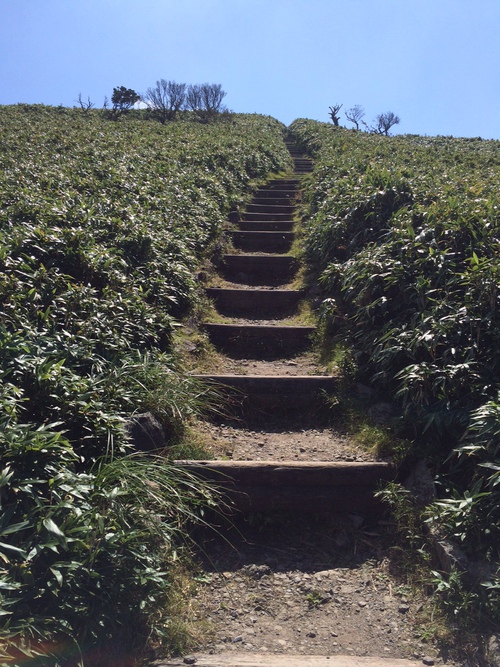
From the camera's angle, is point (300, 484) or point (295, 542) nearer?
point (295, 542)

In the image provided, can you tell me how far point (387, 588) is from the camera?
264cm

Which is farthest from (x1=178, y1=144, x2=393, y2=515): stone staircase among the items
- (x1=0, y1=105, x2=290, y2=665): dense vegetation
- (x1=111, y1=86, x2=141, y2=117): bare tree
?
(x1=111, y1=86, x2=141, y2=117): bare tree

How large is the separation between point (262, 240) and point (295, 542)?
5.64 m

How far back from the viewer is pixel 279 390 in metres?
4.21

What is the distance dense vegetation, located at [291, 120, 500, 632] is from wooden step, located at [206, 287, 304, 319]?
0.46 metres

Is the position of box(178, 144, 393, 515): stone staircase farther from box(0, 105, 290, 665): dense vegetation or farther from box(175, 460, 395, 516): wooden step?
box(0, 105, 290, 665): dense vegetation

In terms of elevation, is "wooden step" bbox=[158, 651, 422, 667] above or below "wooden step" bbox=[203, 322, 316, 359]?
below

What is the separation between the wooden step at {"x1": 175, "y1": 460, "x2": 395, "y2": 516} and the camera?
3090mm

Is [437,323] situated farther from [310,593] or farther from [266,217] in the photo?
[266,217]

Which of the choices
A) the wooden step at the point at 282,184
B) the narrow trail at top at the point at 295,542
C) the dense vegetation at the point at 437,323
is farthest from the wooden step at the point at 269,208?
the narrow trail at top at the point at 295,542

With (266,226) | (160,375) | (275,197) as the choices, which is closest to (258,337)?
(160,375)

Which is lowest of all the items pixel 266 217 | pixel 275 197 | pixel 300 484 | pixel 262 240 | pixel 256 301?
pixel 300 484

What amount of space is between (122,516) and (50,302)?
6.16 ft

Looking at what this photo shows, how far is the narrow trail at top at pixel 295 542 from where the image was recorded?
2.34 meters
